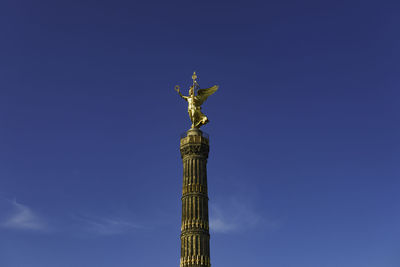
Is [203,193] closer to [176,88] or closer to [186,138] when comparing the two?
[186,138]

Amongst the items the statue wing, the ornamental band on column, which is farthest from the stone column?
the statue wing

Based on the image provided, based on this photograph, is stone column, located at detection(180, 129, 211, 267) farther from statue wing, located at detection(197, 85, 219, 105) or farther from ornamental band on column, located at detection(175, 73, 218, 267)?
statue wing, located at detection(197, 85, 219, 105)

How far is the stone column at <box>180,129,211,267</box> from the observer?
189 ft

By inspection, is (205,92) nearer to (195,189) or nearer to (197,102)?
(197,102)

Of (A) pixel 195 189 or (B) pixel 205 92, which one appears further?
(B) pixel 205 92

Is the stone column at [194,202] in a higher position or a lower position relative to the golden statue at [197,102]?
lower

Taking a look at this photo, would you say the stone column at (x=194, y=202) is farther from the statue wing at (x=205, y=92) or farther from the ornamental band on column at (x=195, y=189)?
the statue wing at (x=205, y=92)

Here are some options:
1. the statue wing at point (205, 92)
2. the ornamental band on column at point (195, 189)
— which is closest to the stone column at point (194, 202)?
the ornamental band on column at point (195, 189)

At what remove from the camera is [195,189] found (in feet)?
203

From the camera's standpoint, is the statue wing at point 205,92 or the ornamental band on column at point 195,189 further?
the statue wing at point 205,92

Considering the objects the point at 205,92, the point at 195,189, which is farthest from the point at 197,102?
the point at 195,189

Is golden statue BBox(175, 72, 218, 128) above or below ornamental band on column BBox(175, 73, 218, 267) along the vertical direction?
above

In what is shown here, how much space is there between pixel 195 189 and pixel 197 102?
1392 cm

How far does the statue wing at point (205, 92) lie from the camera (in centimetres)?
6975
